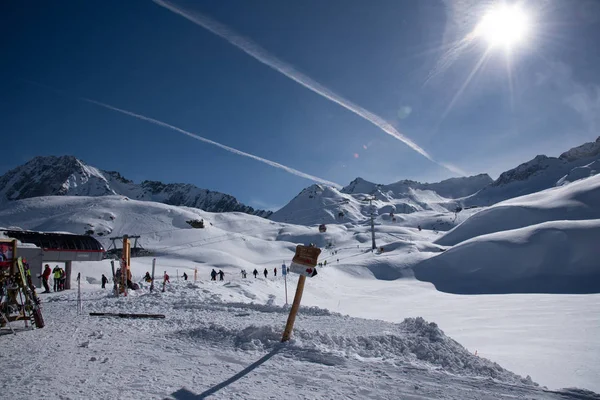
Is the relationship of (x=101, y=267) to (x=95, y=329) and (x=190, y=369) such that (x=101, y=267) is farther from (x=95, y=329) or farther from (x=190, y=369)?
(x=190, y=369)

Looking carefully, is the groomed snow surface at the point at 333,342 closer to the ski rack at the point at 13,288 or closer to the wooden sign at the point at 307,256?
the ski rack at the point at 13,288

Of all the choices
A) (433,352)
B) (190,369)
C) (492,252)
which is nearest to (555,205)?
(492,252)

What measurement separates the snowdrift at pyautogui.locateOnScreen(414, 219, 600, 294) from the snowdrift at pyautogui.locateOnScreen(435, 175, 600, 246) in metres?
23.4

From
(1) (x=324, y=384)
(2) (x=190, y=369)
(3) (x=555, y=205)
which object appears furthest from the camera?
(3) (x=555, y=205)

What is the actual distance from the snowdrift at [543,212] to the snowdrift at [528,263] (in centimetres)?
2338

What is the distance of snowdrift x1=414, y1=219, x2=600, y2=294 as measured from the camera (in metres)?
31.1

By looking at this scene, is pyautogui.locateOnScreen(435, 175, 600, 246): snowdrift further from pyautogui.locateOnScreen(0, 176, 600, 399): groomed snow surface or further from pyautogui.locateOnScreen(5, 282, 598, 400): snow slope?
pyautogui.locateOnScreen(5, 282, 598, 400): snow slope

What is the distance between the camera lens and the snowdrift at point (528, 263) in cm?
3110

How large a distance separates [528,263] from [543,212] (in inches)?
1343

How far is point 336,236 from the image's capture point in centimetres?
10600

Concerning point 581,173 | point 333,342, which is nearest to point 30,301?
point 333,342

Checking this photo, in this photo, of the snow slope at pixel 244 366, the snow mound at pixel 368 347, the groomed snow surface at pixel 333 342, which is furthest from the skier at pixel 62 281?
the snow mound at pixel 368 347

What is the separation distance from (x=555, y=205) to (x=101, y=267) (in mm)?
77716

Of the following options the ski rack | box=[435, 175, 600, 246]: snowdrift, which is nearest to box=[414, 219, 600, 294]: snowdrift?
box=[435, 175, 600, 246]: snowdrift
